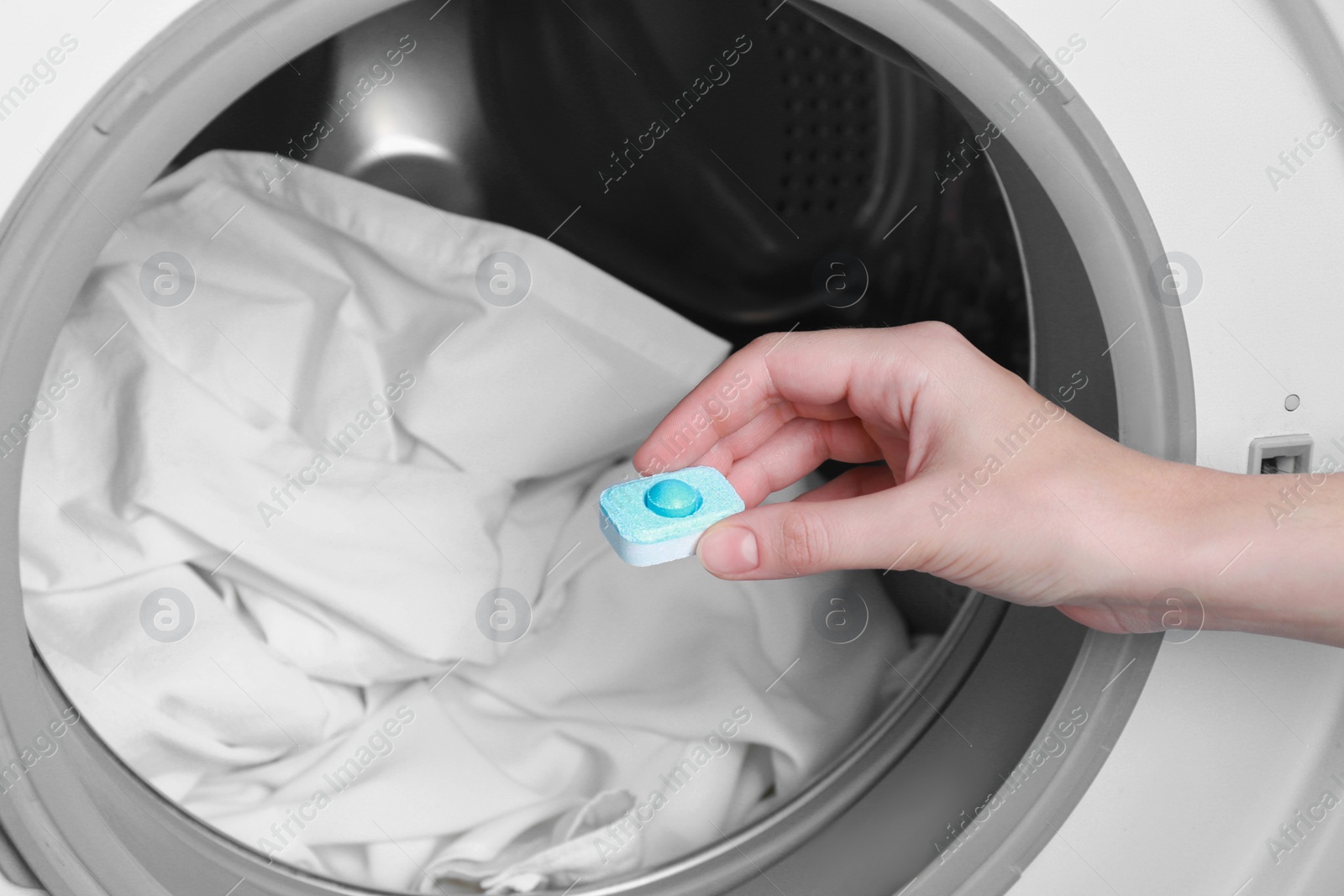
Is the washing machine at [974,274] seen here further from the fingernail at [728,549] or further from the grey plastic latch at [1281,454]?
the fingernail at [728,549]

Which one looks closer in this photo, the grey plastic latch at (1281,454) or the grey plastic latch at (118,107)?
the grey plastic latch at (118,107)

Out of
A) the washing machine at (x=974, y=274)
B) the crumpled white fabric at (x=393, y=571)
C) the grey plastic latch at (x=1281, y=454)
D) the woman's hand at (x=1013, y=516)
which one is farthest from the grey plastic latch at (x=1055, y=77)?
the crumpled white fabric at (x=393, y=571)

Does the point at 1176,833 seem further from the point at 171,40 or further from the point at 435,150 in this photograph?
the point at 435,150

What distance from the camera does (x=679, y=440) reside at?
2.16 ft

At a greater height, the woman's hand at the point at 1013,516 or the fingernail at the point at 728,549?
the woman's hand at the point at 1013,516

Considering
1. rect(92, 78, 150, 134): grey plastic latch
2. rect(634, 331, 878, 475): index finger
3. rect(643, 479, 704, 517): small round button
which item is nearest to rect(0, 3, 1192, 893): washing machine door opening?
rect(92, 78, 150, 134): grey plastic latch

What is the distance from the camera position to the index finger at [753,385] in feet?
2.11

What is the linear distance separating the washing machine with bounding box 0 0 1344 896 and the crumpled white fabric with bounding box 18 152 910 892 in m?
0.06

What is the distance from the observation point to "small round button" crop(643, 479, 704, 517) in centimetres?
54

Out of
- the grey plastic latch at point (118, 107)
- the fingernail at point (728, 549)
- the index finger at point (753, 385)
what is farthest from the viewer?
the index finger at point (753, 385)

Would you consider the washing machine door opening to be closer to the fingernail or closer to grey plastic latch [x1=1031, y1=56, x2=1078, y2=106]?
grey plastic latch [x1=1031, y1=56, x2=1078, y2=106]

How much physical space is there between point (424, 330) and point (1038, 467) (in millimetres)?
531

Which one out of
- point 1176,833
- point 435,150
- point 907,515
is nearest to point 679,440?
point 907,515

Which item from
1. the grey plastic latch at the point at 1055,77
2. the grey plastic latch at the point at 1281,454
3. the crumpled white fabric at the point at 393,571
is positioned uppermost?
the grey plastic latch at the point at 1055,77
